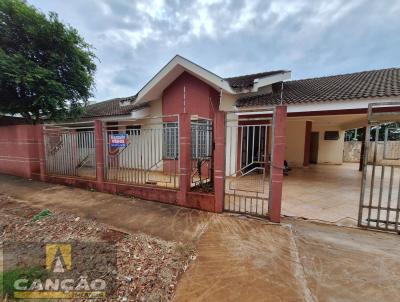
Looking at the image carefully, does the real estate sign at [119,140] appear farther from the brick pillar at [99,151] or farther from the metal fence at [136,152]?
the brick pillar at [99,151]

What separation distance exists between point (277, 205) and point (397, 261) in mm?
1792

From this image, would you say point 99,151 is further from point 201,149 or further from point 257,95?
point 257,95

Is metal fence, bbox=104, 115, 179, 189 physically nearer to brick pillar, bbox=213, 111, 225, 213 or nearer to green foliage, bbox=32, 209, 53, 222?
brick pillar, bbox=213, 111, 225, 213

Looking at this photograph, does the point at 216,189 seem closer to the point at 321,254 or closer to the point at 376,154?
the point at 321,254

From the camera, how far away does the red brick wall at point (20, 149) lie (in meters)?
8.07

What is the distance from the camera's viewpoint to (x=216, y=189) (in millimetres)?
4609

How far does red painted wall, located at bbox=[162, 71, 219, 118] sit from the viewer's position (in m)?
8.41

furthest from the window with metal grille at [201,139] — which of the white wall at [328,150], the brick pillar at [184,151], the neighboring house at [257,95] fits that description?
the white wall at [328,150]

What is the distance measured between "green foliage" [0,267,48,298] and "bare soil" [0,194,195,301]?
33.2 inches

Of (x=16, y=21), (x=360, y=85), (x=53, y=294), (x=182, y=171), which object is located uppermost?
(x=16, y=21)

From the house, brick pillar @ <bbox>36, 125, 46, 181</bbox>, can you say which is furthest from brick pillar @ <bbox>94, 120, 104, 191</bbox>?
brick pillar @ <bbox>36, 125, 46, 181</bbox>

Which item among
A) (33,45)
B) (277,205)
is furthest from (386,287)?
(33,45)

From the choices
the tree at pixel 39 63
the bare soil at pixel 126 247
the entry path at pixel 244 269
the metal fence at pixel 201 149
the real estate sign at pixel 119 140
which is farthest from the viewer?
the tree at pixel 39 63

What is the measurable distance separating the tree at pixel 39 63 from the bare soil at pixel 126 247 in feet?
18.0
